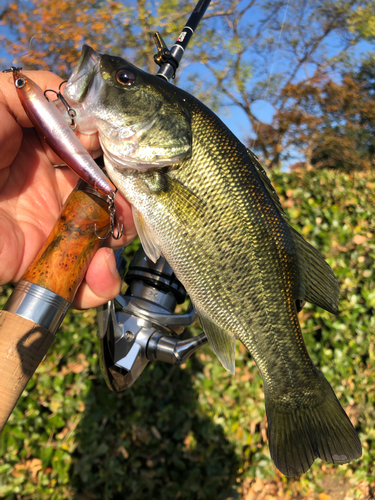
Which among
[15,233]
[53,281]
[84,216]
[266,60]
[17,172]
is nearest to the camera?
[53,281]

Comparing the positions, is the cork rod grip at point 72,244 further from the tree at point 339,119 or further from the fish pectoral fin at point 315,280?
the tree at point 339,119

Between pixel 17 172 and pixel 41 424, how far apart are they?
1.90m

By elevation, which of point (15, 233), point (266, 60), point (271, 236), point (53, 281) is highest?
point (266, 60)

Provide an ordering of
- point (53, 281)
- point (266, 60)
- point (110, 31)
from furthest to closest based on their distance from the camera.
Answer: point (266, 60) < point (110, 31) < point (53, 281)

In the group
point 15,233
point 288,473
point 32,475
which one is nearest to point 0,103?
point 15,233

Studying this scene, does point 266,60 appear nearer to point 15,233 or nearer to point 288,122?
point 288,122

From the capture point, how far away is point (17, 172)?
1.62m

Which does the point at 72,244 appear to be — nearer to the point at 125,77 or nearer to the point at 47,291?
the point at 47,291

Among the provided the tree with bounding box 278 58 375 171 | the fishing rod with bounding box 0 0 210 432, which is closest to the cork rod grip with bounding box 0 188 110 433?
the fishing rod with bounding box 0 0 210 432

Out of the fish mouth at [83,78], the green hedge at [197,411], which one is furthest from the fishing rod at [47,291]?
the green hedge at [197,411]

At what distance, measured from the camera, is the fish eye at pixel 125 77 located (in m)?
1.27

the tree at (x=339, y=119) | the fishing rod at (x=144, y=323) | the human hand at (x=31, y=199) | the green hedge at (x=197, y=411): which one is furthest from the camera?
the tree at (x=339, y=119)

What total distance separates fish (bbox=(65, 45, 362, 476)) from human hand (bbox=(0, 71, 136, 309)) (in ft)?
0.67

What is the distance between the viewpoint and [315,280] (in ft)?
4.84
